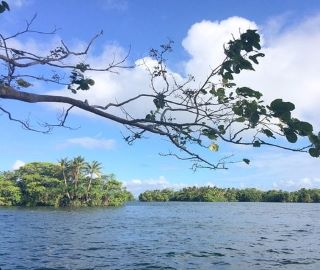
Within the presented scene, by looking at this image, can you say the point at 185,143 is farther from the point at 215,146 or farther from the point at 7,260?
the point at 7,260

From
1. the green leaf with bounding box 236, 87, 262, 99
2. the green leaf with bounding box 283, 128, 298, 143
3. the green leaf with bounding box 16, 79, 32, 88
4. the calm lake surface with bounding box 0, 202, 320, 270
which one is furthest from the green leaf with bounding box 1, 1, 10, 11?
the calm lake surface with bounding box 0, 202, 320, 270

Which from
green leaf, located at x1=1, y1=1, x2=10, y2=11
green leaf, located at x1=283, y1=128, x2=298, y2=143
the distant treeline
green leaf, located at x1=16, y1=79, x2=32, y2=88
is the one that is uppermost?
the distant treeline

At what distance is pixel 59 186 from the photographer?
94625 millimetres

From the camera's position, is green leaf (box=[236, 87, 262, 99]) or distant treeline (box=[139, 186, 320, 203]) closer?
green leaf (box=[236, 87, 262, 99])

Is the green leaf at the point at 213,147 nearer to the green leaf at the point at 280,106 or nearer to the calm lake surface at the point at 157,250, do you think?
the green leaf at the point at 280,106

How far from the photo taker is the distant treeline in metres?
176

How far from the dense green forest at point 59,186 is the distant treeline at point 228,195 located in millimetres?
81157

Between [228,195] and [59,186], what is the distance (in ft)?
330

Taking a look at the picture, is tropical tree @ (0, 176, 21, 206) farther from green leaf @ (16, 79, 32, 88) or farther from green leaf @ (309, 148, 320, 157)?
green leaf @ (309, 148, 320, 157)

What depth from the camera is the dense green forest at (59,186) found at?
310 feet

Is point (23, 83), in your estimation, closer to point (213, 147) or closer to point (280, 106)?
point (213, 147)

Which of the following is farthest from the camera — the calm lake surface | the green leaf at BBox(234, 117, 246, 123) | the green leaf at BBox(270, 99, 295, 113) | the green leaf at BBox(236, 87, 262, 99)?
the calm lake surface

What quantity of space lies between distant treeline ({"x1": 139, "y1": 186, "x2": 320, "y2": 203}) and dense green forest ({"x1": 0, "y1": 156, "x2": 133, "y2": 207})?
3195 inches

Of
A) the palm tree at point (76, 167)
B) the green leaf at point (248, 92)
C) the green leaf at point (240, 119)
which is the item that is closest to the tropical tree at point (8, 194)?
the palm tree at point (76, 167)
